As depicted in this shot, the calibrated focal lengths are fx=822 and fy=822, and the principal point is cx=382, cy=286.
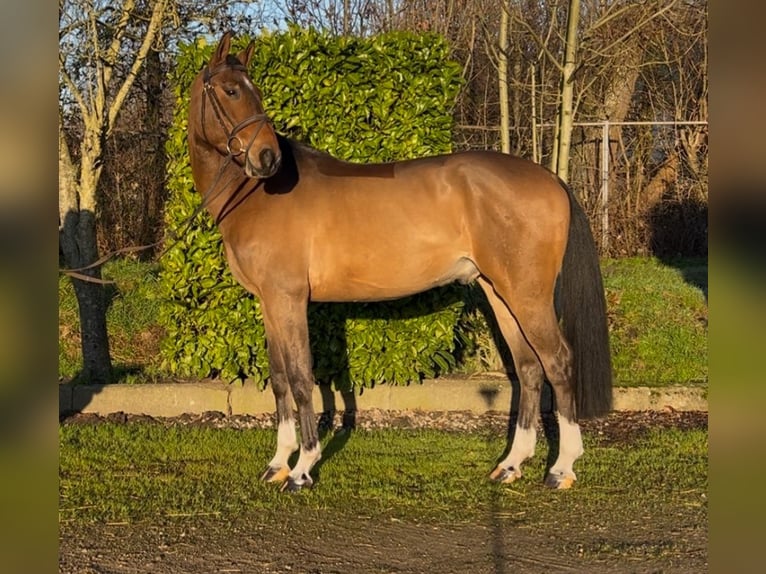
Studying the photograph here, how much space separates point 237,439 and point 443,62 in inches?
131

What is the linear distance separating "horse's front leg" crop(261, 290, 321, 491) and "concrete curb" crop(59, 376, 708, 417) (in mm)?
1509

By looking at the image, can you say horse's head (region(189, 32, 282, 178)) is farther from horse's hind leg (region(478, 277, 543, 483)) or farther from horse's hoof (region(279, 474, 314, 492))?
horse's hoof (region(279, 474, 314, 492))

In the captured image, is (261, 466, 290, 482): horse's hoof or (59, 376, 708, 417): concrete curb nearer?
(261, 466, 290, 482): horse's hoof

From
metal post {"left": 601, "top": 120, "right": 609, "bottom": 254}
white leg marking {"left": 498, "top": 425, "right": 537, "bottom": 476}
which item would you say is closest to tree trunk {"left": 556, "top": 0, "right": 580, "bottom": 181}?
white leg marking {"left": 498, "top": 425, "right": 537, "bottom": 476}

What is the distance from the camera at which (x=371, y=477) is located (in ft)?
16.5

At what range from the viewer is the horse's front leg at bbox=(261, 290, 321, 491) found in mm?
4938

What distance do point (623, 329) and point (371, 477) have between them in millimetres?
4051

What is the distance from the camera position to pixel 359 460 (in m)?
5.42

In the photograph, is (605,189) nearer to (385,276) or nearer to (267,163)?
(385,276)

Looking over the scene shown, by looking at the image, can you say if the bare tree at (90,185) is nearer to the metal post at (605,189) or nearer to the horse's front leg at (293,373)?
Result: the horse's front leg at (293,373)

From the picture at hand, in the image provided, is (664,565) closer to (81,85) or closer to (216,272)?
(216,272)

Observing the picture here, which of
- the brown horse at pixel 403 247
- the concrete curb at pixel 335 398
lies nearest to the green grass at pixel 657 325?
the concrete curb at pixel 335 398

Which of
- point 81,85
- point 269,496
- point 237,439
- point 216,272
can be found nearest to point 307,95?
point 216,272
